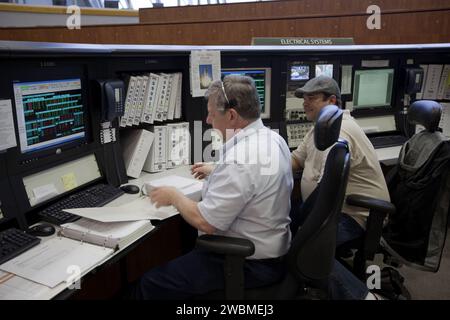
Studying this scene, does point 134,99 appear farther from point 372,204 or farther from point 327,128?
point 372,204

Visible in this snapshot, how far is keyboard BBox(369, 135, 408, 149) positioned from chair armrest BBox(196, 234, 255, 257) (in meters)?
1.68

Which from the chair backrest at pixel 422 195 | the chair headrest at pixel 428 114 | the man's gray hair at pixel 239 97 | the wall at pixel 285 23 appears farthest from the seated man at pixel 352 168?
the wall at pixel 285 23

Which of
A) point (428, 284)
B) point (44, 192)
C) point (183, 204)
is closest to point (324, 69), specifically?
point (428, 284)

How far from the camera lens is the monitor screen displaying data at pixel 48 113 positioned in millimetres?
1451

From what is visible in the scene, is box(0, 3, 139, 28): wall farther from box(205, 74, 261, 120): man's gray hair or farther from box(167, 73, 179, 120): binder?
box(205, 74, 261, 120): man's gray hair

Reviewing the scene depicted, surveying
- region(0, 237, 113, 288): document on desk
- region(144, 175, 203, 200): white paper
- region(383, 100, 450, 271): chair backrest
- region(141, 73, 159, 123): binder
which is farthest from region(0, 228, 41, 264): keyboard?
region(383, 100, 450, 271): chair backrest

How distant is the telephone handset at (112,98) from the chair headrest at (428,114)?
140cm

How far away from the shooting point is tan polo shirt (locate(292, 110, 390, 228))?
1.86 meters

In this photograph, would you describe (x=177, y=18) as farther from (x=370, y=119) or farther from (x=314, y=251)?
(x=314, y=251)

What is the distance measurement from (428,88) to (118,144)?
2317 millimetres

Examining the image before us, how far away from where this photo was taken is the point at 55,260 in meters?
1.22

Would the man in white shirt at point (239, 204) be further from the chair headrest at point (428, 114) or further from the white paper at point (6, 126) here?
the chair headrest at point (428, 114)

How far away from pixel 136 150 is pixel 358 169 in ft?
3.66

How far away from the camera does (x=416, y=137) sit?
1912 millimetres
